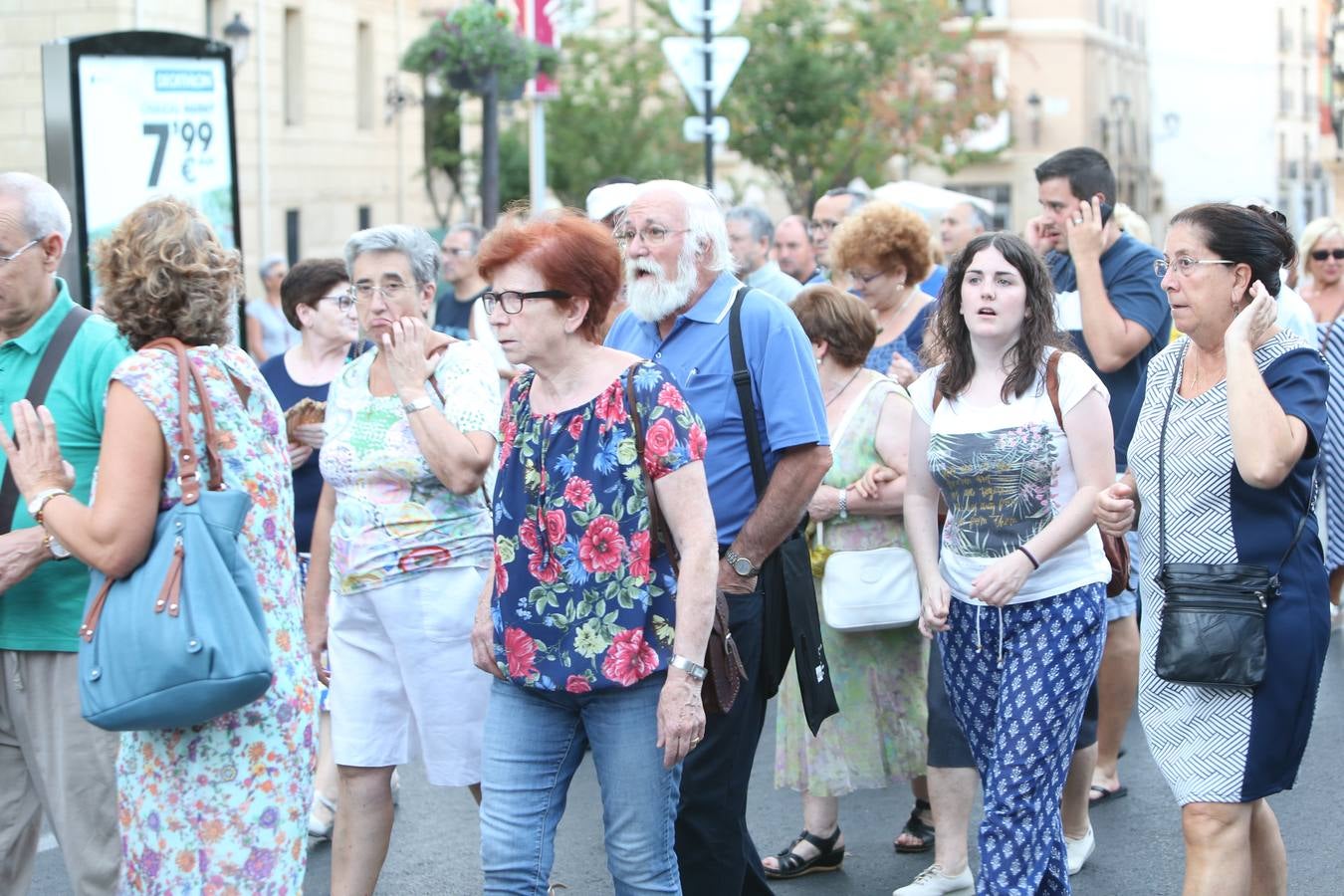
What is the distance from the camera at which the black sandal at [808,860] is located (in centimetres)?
586

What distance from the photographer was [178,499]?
12.1 feet

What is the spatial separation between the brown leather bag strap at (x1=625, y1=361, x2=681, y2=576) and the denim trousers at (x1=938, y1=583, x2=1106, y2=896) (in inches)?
45.3

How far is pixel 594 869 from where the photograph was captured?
6.01 m

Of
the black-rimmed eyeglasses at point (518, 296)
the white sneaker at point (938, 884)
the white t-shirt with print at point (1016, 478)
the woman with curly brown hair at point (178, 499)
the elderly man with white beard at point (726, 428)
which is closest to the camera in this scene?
the woman with curly brown hair at point (178, 499)

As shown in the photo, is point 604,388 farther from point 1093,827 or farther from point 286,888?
point 1093,827

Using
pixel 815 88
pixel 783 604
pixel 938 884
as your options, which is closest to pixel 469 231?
pixel 938 884

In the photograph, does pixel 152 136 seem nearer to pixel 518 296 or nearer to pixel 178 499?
pixel 518 296

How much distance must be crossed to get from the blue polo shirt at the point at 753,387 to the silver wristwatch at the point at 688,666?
2.49 feet

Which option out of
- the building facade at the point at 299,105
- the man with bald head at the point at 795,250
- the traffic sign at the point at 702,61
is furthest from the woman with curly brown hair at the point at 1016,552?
the building facade at the point at 299,105

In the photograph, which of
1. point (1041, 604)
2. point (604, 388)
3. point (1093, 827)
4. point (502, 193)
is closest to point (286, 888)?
point (604, 388)

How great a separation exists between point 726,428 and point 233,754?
154 centimetres

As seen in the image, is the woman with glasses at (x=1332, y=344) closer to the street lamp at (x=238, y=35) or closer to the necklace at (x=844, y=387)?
the necklace at (x=844, y=387)

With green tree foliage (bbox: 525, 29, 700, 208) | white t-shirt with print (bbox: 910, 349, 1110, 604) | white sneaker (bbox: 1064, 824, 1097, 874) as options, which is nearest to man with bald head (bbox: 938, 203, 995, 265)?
white sneaker (bbox: 1064, 824, 1097, 874)

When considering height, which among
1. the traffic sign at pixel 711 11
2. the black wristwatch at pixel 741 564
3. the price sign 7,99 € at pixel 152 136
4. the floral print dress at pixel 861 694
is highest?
the traffic sign at pixel 711 11
